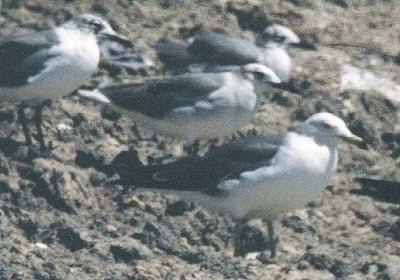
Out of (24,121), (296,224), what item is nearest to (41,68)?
(24,121)

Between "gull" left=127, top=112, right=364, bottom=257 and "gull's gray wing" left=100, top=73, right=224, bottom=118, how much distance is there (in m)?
0.87

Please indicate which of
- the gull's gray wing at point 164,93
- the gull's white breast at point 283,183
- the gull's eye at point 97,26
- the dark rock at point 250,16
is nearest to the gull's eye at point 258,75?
the gull's gray wing at point 164,93

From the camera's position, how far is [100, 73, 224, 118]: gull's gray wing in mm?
11430

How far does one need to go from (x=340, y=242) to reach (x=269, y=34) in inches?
127

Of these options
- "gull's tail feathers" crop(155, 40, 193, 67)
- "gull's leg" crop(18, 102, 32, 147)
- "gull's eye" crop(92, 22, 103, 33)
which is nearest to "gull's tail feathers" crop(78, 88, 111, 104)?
"gull's leg" crop(18, 102, 32, 147)

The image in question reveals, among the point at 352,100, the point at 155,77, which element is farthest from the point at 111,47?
the point at 352,100

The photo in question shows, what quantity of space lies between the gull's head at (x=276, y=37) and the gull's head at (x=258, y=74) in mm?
1486

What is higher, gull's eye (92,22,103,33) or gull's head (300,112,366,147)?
gull's head (300,112,366,147)

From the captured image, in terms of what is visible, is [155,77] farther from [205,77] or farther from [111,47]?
[205,77]

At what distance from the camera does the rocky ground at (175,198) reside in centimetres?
989

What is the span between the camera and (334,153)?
10.5 meters

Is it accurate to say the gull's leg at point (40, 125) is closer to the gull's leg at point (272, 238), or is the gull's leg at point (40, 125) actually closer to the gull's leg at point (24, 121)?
the gull's leg at point (24, 121)

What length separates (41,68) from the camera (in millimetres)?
11680

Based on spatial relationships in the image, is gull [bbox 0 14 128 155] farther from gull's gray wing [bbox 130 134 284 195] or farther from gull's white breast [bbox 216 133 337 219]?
gull's white breast [bbox 216 133 337 219]
